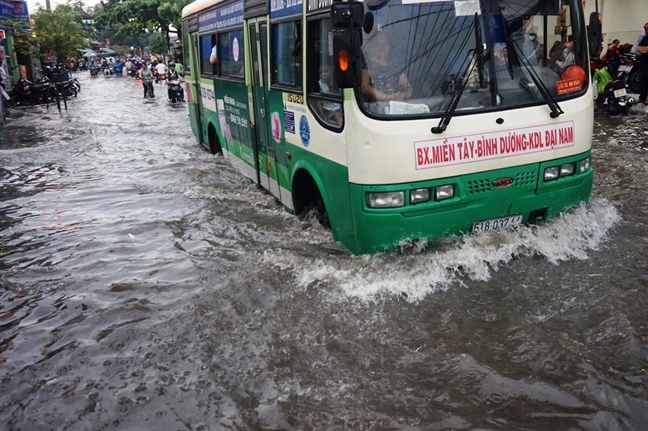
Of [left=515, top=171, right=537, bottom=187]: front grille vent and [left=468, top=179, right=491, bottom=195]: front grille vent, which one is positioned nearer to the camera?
[left=468, top=179, right=491, bottom=195]: front grille vent

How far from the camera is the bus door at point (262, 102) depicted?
6652mm

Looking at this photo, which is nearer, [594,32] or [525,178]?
[525,178]

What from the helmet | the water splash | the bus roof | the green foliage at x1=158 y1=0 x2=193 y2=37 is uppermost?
the green foliage at x1=158 y1=0 x2=193 y2=37

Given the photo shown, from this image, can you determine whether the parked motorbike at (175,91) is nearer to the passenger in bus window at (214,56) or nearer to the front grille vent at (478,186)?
the passenger in bus window at (214,56)

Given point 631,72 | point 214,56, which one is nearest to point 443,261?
point 214,56

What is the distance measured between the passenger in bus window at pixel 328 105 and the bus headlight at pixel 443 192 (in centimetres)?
95

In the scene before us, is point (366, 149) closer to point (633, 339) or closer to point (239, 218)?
point (633, 339)

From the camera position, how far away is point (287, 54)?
588cm

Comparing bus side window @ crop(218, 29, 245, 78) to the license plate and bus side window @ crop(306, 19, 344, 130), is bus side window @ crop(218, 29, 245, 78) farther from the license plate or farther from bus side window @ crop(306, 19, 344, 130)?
the license plate

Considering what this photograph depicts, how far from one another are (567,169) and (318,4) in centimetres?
255

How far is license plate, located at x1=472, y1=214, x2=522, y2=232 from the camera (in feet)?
16.1

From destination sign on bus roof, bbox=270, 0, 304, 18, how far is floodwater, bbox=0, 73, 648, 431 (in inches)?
85.0

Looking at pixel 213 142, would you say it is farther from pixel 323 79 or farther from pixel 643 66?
pixel 643 66

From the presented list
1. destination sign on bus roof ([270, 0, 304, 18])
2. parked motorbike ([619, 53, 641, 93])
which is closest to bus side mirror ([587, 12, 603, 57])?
destination sign on bus roof ([270, 0, 304, 18])
